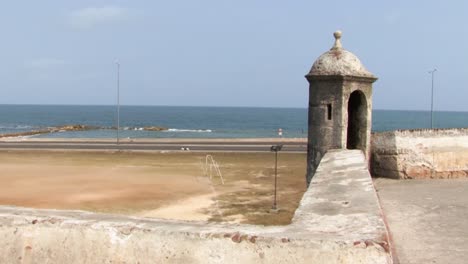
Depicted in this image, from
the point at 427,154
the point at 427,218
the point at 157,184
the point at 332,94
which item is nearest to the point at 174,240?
the point at 427,218

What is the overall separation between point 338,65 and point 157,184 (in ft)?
46.8

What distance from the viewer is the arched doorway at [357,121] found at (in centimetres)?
999

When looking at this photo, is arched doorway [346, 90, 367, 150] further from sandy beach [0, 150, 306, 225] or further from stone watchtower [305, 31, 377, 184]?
sandy beach [0, 150, 306, 225]

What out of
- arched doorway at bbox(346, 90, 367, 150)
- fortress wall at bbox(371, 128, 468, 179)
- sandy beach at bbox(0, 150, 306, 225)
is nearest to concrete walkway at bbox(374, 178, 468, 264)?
fortress wall at bbox(371, 128, 468, 179)

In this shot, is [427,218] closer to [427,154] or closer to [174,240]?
[427,154]

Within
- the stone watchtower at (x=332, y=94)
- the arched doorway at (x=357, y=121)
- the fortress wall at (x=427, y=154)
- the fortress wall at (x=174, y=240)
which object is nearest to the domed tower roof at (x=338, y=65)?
the stone watchtower at (x=332, y=94)

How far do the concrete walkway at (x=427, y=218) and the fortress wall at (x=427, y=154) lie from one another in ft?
1.20

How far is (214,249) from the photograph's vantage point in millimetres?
2387

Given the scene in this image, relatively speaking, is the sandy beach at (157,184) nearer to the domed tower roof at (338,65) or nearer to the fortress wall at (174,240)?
the domed tower roof at (338,65)

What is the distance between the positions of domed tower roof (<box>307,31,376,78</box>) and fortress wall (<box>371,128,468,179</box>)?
1.48 metres

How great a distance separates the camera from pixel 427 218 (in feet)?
20.6

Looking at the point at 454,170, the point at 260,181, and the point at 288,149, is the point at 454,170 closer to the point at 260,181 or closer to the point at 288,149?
the point at 260,181

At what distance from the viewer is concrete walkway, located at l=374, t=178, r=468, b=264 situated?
15.4 ft

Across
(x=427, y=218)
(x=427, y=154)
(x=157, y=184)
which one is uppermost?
(x=427, y=154)
